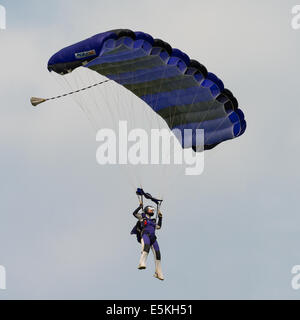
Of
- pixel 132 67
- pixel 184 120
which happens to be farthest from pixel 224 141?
pixel 132 67

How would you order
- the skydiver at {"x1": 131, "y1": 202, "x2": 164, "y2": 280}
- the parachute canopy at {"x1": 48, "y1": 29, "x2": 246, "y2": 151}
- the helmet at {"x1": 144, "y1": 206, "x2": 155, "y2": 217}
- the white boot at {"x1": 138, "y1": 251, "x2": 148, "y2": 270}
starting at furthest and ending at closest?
the helmet at {"x1": 144, "y1": 206, "x2": 155, "y2": 217} < the skydiver at {"x1": 131, "y1": 202, "x2": 164, "y2": 280} < the parachute canopy at {"x1": 48, "y1": 29, "x2": 246, "y2": 151} < the white boot at {"x1": 138, "y1": 251, "x2": 148, "y2": 270}

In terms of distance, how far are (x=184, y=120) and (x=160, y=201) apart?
15.3ft

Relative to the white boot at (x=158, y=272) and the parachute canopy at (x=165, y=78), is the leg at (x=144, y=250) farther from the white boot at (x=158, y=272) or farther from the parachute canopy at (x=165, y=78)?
the parachute canopy at (x=165, y=78)

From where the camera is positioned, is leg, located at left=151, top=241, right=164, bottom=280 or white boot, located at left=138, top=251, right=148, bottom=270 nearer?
white boot, located at left=138, top=251, right=148, bottom=270

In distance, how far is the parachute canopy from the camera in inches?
1571

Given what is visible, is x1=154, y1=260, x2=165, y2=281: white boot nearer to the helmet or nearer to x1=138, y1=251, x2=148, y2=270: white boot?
x1=138, y1=251, x2=148, y2=270: white boot

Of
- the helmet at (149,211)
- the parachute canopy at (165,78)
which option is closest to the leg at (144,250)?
the helmet at (149,211)

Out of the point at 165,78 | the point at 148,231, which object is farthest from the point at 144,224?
the point at 165,78

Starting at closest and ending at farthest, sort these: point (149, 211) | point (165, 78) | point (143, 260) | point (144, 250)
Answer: point (143, 260) → point (144, 250) → point (149, 211) → point (165, 78)

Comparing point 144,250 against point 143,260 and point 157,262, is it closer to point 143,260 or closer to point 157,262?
point 143,260

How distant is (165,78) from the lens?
42906 mm

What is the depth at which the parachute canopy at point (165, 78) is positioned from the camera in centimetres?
3991

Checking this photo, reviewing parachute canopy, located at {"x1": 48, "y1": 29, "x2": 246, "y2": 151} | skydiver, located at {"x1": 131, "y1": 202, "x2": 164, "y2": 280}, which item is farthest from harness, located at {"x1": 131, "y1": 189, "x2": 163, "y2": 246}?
parachute canopy, located at {"x1": 48, "y1": 29, "x2": 246, "y2": 151}
